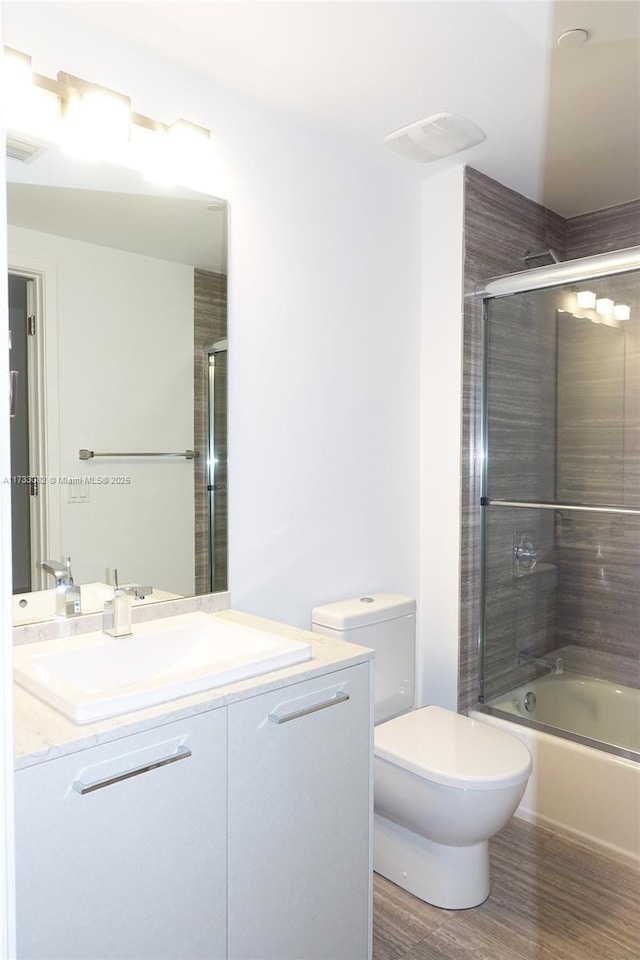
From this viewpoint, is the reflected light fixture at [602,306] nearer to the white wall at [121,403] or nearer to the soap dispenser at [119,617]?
the white wall at [121,403]

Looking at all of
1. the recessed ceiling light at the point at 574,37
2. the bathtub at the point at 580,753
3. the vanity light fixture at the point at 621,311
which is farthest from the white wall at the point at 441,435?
the recessed ceiling light at the point at 574,37

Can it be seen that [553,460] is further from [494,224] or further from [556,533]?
[494,224]

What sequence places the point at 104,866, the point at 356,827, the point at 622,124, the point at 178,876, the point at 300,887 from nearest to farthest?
the point at 104,866, the point at 178,876, the point at 300,887, the point at 356,827, the point at 622,124

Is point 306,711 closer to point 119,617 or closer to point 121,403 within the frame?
point 119,617

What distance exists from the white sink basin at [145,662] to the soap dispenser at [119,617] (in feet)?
0.06

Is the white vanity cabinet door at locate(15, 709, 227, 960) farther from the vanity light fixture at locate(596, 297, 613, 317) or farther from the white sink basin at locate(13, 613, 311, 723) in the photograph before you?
the vanity light fixture at locate(596, 297, 613, 317)

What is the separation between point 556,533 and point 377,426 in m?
0.84

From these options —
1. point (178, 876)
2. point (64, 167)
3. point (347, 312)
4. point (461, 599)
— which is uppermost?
point (64, 167)

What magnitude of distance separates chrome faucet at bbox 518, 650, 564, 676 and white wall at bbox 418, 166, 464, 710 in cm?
33

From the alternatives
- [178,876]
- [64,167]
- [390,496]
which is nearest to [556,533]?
[390,496]

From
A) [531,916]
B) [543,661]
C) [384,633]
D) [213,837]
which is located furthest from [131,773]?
[543,661]

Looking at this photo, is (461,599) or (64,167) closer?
(64,167)

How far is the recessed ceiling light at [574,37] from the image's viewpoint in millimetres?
1747

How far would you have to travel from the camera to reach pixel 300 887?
1.51 m
